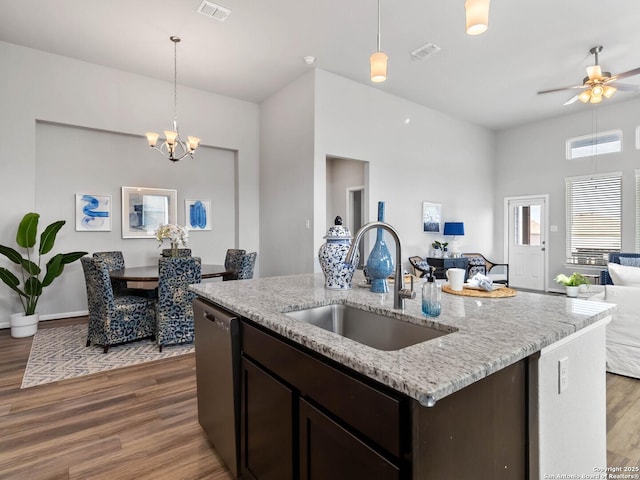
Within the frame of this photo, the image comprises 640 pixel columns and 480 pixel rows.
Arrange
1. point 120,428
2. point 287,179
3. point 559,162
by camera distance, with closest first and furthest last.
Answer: point 120,428 → point 287,179 → point 559,162

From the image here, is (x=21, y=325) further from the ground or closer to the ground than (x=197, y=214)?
closer to the ground

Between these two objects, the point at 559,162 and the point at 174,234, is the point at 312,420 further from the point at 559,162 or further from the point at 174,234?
the point at 559,162

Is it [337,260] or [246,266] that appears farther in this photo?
[246,266]

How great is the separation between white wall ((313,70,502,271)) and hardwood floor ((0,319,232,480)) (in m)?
2.90

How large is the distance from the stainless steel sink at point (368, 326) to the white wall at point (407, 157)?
Result: 3.16m

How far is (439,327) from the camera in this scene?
1187 mm

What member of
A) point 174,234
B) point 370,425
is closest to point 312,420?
point 370,425

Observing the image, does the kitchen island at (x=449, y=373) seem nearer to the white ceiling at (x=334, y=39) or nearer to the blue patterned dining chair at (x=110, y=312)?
the blue patterned dining chair at (x=110, y=312)

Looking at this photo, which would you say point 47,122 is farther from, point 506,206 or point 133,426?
point 506,206

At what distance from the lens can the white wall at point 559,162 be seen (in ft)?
20.1

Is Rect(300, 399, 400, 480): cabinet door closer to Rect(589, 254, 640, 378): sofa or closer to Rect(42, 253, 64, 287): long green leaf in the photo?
Rect(589, 254, 640, 378): sofa

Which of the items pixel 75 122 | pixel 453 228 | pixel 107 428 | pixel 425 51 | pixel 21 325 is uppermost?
pixel 425 51

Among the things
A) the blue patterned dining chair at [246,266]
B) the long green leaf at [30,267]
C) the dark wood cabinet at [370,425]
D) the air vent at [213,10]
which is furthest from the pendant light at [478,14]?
the long green leaf at [30,267]

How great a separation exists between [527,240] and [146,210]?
24.5ft
